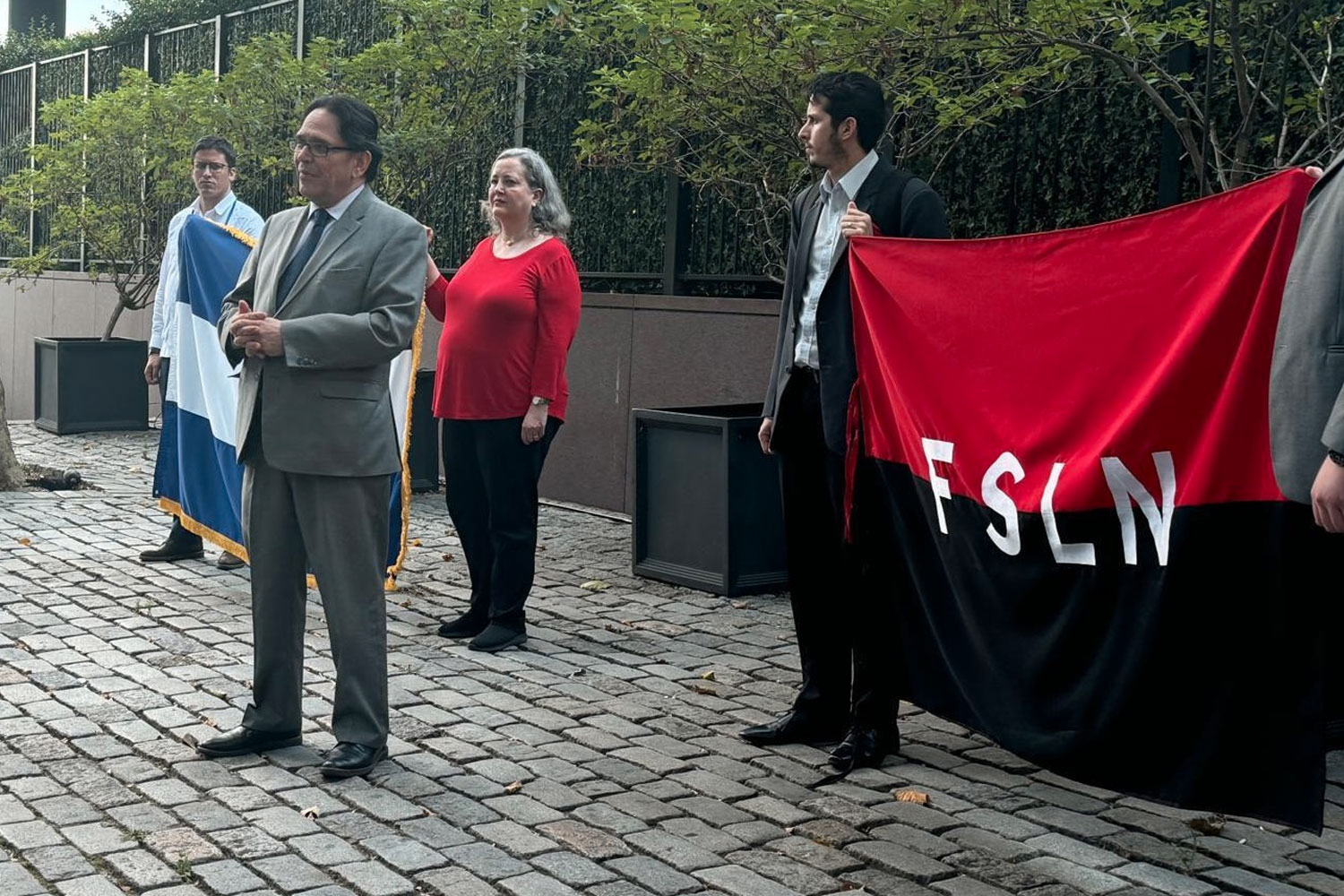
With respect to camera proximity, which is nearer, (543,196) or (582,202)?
(543,196)

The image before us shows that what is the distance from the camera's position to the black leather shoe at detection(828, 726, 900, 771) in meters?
5.19

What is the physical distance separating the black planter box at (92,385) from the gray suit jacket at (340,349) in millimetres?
11409

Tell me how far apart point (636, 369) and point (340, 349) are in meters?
6.19

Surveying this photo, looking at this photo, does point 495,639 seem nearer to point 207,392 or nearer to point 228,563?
point 207,392

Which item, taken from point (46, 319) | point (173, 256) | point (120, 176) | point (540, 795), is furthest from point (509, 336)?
point (46, 319)

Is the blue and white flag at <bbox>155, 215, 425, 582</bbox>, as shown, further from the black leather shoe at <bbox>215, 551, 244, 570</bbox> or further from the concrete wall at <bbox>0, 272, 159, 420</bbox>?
the concrete wall at <bbox>0, 272, 159, 420</bbox>

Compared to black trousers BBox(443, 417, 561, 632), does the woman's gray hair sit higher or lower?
higher

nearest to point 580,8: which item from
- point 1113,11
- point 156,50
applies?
point 1113,11

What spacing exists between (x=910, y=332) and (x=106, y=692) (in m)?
A: 3.26

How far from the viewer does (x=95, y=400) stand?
1603 centimetres

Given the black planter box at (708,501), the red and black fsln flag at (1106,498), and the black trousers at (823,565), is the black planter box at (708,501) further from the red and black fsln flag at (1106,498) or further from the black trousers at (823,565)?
the red and black fsln flag at (1106,498)

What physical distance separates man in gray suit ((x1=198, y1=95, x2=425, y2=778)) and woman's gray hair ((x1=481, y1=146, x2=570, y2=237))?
1.75 m

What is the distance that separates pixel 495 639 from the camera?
6895 millimetres

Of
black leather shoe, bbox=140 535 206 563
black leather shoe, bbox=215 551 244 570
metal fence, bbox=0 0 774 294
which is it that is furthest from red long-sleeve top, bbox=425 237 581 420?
metal fence, bbox=0 0 774 294
